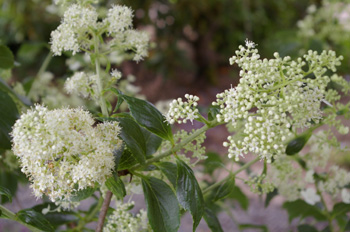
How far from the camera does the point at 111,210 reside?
564 millimetres

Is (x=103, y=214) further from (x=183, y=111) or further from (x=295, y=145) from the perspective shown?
(x=295, y=145)

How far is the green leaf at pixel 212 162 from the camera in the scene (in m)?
0.62

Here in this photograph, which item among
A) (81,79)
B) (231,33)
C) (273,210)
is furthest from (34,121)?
(231,33)

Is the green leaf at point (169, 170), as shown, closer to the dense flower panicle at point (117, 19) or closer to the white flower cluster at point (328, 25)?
the dense flower panicle at point (117, 19)

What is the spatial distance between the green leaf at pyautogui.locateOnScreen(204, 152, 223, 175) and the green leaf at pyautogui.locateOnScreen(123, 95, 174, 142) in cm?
16

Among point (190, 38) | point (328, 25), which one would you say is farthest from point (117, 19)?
point (190, 38)

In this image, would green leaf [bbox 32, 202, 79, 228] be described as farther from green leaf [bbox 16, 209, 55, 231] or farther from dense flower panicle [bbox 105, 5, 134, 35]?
dense flower panicle [bbox 105, 5, 134, 35]

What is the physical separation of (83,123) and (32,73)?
259 cm

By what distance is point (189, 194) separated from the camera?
436 mm

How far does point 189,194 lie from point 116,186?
0.08 m

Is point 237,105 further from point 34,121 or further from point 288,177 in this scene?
point 288,177

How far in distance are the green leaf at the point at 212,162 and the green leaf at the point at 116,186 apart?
8.3 inches

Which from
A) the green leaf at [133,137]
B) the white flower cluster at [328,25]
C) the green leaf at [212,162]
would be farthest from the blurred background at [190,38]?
the green leaf at [133,137]

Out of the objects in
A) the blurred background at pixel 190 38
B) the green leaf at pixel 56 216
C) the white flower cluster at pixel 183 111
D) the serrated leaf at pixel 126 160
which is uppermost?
the blurred background at pixel 190 38
